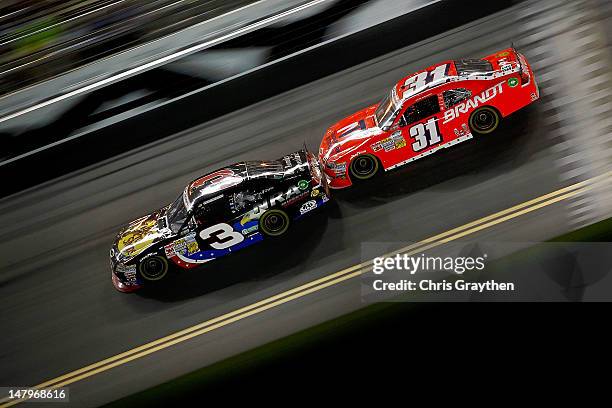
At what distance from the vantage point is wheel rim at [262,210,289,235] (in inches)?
440

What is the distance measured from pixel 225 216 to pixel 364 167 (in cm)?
230

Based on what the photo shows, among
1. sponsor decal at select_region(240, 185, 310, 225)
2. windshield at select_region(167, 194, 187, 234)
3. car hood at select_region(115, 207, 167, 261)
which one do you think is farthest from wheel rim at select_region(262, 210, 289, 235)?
car hood at select_region(115, 207, 167, 261)

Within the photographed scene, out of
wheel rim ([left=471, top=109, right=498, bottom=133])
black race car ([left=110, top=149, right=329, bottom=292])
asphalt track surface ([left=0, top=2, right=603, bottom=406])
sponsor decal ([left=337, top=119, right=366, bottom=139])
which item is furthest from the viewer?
sponsor decal ([left=337, top=119, right=366, bottom=139])

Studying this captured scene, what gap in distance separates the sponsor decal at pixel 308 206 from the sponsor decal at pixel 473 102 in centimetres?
238

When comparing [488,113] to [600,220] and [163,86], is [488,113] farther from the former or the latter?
[163,86]

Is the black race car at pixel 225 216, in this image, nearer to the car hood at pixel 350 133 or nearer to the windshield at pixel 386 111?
the car hood at pixel 350 133

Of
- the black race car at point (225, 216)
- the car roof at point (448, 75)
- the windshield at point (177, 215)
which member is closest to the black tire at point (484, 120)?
the car roof at point (448, 75)

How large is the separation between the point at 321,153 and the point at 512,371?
4787mm

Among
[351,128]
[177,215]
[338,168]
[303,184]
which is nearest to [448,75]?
[351,128]

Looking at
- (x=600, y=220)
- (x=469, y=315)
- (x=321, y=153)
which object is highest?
(x=321, y=153)

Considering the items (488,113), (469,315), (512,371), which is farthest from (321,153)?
(512,371)

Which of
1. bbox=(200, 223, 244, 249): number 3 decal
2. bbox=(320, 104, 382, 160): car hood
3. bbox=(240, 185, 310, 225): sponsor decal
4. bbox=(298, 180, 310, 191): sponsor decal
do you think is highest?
bbox=(320, 104, 382, 160): car hood

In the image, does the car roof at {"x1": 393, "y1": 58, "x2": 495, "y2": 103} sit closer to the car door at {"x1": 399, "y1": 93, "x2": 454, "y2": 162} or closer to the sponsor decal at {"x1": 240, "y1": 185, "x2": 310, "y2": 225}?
the car door at {"x1": 399, "y1": 93, "x2": 454, "y2": 162}

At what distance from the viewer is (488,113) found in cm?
1131
